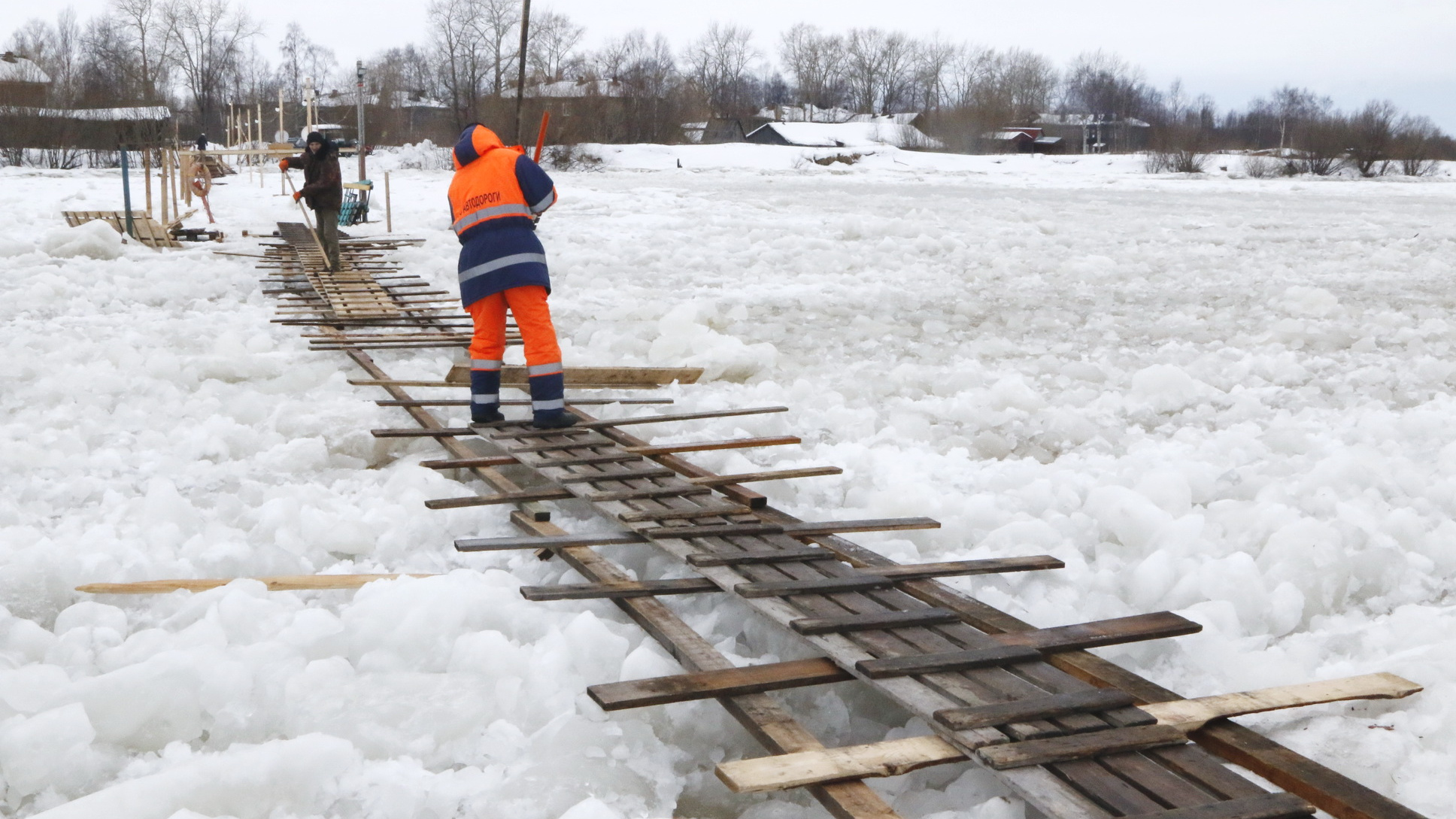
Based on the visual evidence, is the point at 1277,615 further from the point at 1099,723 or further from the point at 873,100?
the point at 873,100

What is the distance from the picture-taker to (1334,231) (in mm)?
14391

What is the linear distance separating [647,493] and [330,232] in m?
8.32

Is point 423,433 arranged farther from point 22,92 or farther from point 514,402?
point 22,92

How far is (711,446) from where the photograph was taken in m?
4.94

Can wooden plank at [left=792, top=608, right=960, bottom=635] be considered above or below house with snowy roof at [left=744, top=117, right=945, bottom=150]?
below

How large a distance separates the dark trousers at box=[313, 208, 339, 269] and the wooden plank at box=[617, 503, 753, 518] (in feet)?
27.5

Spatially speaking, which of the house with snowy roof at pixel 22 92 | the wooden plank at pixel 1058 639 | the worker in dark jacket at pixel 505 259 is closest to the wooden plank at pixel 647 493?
the worker in dark jacket at pixel 505 259

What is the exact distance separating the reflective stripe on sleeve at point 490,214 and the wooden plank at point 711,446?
1201 mm

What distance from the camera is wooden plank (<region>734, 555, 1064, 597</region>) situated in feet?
10.5

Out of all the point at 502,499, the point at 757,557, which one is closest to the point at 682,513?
the point at 757,557

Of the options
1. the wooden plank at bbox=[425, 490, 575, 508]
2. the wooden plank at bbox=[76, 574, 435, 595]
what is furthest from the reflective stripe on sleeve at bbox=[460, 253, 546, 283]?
the wooden plank at bbox=[76, 574, 435, 595]

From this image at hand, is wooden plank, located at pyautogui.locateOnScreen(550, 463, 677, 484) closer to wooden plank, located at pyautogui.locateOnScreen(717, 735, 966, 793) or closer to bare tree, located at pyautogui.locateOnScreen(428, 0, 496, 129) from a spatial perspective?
wooden plank, located at pyautogui.locateOnScreen(717, 735, 966, 793)

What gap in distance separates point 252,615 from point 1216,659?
98.1 inches

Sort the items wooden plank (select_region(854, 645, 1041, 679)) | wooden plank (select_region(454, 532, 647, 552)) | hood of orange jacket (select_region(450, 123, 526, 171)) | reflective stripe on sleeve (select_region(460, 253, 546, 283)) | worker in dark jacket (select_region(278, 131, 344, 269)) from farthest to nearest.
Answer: worker in dark jacket (select_region(278, 131, 344, 269))
hood of orange jacket (select_region(450, 123, 526, 171))
reflective stripe on sleeve (select_region(460, 253, 546, 283))
wooden plank (select_region(454, 532, 647, 552))
wooden plank (select_region(854, 645, 1041, 679))
